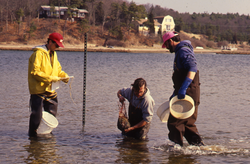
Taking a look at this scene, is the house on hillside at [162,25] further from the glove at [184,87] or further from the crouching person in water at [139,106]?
the glove at [184,87]

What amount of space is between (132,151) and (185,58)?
6.81 ft

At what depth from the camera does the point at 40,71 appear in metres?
5.72

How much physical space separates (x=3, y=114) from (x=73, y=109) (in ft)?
6.83

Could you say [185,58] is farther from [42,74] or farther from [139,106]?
[42,74]

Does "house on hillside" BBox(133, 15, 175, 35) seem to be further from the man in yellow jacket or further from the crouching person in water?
the man in yellow jacket

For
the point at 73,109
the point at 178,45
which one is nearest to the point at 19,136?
the point at 73,109

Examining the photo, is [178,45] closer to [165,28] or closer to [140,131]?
[140,131]

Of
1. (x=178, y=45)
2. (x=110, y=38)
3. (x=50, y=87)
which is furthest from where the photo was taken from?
(x=110, y=38)

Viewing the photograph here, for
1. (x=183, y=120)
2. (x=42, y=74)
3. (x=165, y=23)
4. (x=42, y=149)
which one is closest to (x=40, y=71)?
(x=42, y=74)

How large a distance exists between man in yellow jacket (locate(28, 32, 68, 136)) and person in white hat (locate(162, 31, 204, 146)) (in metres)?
2.08

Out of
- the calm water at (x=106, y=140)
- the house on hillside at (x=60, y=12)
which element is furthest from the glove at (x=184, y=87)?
the house on hillside at (x=60, y=12)

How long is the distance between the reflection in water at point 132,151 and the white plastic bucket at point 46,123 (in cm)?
135

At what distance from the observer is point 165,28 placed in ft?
362

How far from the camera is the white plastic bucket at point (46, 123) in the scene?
6.17 meters
